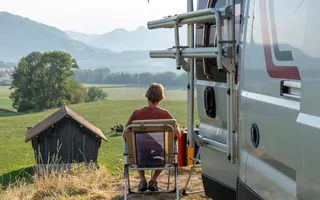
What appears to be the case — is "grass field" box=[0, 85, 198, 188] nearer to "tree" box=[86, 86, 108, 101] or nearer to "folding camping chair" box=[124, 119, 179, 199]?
"folding camping chair" box=[124, 119, 179, 199]

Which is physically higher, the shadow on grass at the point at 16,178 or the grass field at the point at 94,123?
the shadow on grass at the point at 16,178

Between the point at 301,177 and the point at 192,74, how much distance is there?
6.65 feet

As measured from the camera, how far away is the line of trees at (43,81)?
76.7 m

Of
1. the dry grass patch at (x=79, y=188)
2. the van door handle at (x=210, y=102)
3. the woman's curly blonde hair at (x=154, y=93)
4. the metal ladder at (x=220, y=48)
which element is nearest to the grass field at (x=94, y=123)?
the dry grass patch at (x=79, y=188)

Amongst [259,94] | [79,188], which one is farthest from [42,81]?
[259,94]

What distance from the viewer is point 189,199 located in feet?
19.5

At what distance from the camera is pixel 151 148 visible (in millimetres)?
5742

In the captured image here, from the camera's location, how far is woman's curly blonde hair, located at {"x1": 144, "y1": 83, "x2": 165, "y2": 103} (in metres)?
6.11

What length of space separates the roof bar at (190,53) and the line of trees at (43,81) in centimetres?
7349

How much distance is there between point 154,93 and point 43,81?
73526 mm

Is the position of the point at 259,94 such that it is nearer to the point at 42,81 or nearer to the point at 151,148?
the point at 151,148

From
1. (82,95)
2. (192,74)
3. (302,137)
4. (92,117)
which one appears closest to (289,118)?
(302,137)

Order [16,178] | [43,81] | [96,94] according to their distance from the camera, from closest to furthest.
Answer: [16,178] → [43,81] → [96,94]

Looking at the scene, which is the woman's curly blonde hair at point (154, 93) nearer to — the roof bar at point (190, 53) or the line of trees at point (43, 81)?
the roof bar at point (190, 53)
